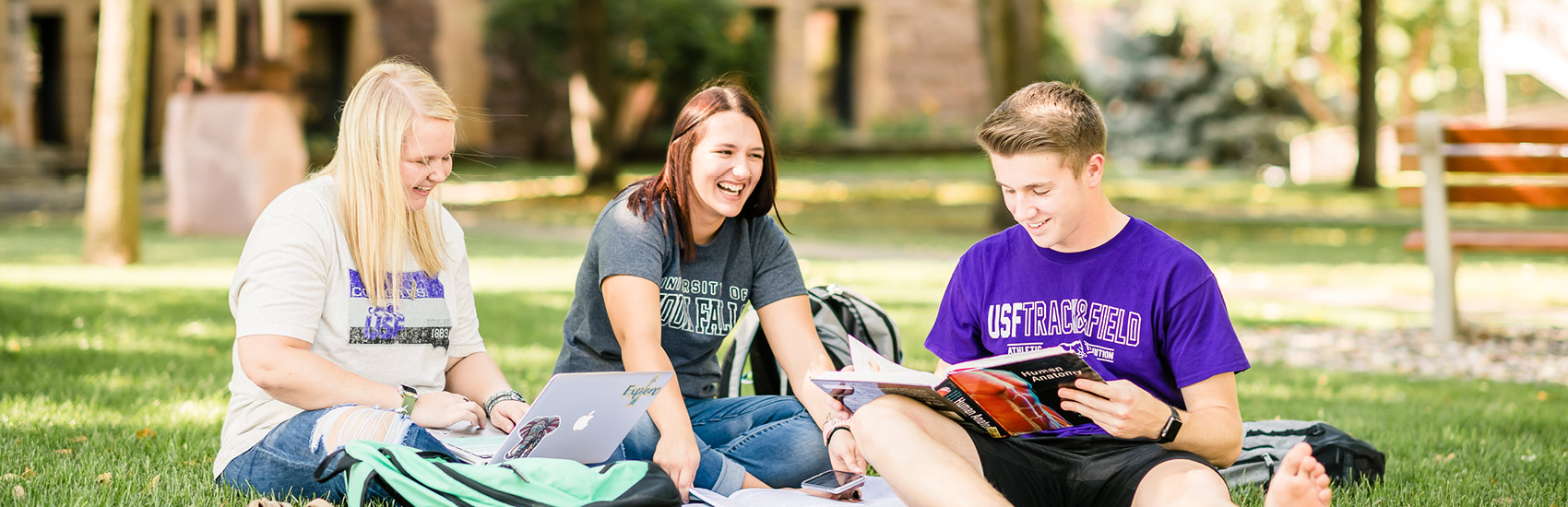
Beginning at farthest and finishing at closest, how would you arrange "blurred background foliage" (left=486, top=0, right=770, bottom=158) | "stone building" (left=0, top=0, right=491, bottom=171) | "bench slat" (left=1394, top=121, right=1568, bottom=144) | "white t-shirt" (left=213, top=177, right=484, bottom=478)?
"blurred background foliage" (left=486, top=0, right=770, bottom=158) < "stone building" (left=0, top=0, right=491, bottom=171) < "bench slat" (left=1394, top=121, right=1568, bottom=144) < "white t-shirt" (left=213, top=177, right=484, bottom=478)

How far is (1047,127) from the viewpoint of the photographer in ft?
9.29

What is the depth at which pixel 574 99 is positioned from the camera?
18.7m

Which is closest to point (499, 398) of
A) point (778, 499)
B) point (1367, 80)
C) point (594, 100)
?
point (778, 499)

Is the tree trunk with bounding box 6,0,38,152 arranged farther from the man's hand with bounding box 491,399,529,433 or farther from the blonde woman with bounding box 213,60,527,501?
the man's hand with bounding box 491,399,529,433

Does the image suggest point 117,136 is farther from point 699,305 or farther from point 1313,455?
point 1313,455

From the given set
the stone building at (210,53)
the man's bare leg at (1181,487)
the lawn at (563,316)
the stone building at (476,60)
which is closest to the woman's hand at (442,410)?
the lawn at (563,316)

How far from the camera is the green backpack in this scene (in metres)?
2.74

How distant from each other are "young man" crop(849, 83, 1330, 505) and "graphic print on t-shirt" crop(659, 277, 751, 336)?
64cm

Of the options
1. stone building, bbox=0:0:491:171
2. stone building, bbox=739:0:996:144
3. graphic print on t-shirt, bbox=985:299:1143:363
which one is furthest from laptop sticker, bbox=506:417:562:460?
stone building, bbox=739:0:996:144

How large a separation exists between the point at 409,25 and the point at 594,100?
28.8ft

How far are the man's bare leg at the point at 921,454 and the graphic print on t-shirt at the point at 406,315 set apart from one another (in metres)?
1.04

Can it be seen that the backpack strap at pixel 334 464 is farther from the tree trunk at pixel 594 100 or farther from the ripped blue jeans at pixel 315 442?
the tree trunk at pixel 594 100

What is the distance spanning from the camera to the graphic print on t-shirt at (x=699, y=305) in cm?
344

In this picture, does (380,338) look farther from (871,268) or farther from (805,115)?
(805,115)
